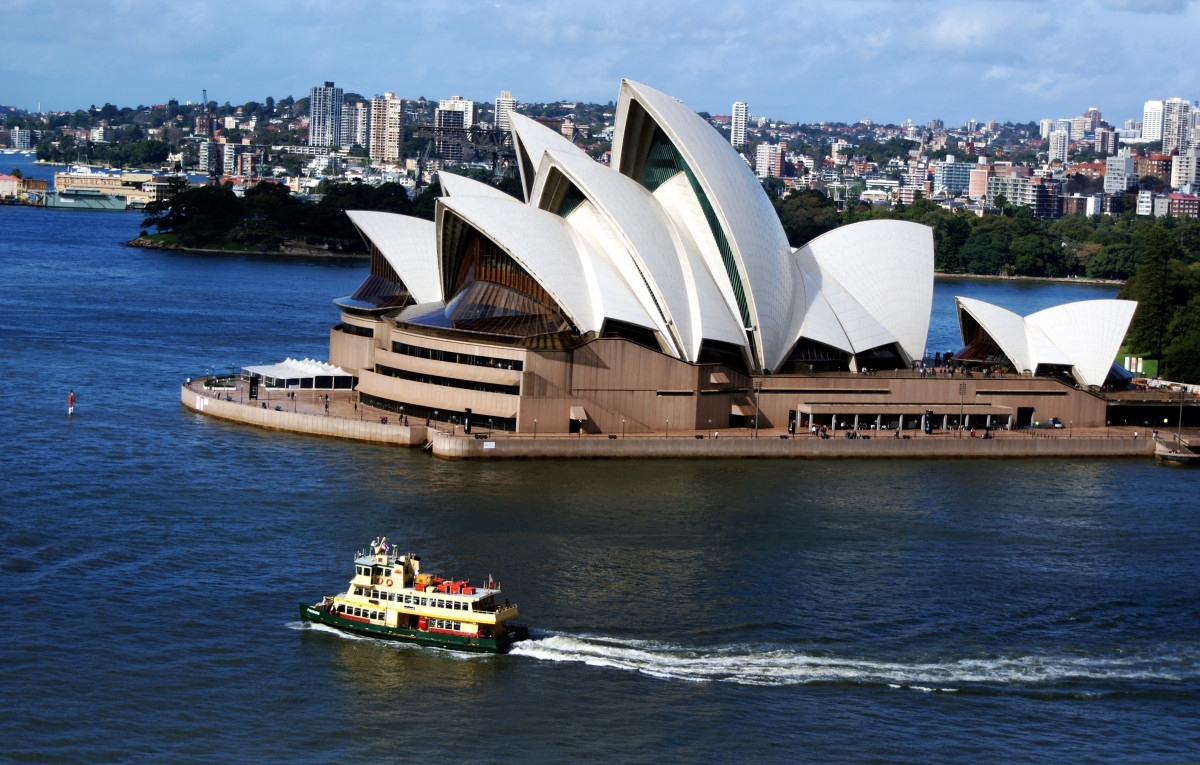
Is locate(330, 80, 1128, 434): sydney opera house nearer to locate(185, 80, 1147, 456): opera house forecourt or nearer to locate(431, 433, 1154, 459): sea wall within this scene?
locate(185, 80, 1147, 456): opera house forecourt

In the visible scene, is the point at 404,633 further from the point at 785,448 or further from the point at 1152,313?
the point at 1152,313

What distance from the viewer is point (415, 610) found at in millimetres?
25141

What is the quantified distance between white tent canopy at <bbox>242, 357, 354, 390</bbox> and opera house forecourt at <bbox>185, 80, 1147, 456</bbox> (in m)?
1.12

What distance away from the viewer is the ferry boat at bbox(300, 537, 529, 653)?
Answer: 24.6 meters

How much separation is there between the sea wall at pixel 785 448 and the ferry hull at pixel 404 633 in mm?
14037

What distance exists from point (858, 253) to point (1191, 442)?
12035 millimetres

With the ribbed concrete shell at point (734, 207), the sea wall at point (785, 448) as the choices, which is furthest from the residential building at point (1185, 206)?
the ribbed concrete shell at point (734, 207)

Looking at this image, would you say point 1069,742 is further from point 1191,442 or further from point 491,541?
point 1191,442

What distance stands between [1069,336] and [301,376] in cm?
2502

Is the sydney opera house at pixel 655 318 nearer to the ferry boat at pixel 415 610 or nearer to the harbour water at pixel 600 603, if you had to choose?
the harbour water at pixel 600 603

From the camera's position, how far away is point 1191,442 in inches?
1762

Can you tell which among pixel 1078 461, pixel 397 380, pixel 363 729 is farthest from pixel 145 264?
pixel 363 729

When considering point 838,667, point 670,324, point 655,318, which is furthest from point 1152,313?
point 838,667

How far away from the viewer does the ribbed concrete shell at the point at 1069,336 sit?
158ft
